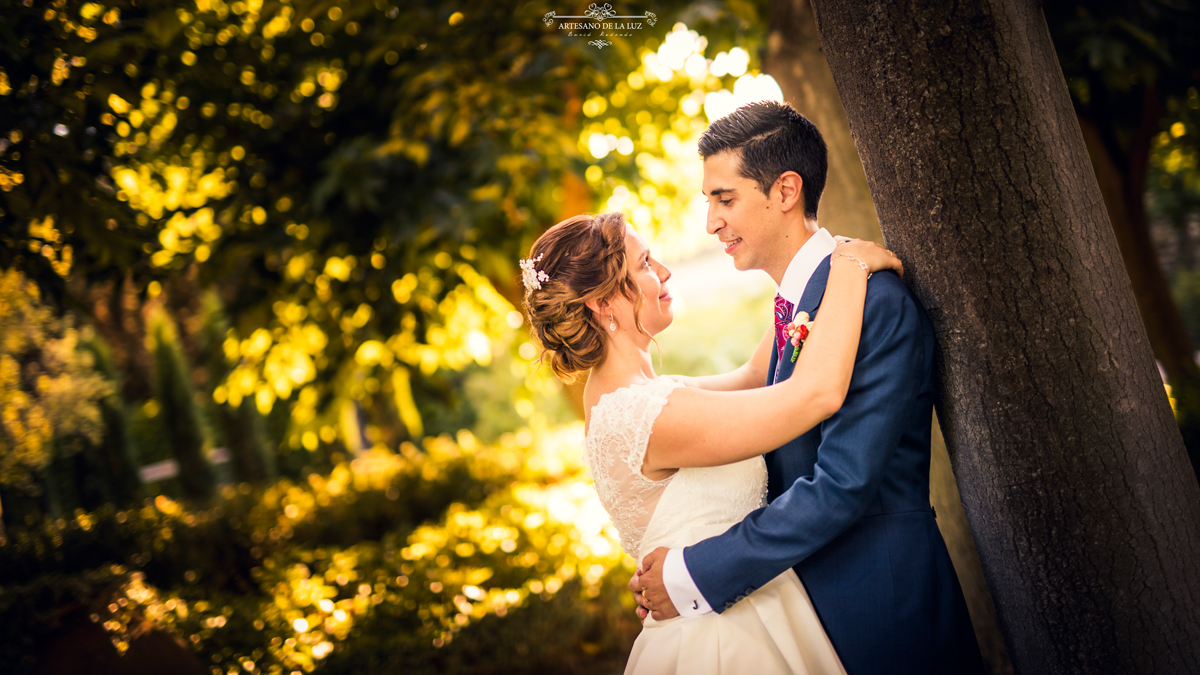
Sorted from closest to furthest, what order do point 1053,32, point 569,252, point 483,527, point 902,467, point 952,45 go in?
1. point 952,45
2. point 902,467
3. point 569,252
4. point 1053,32
5. point 483,527

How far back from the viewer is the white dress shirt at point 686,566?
1.89m

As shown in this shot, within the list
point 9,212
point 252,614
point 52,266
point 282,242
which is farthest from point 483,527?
point 9,212

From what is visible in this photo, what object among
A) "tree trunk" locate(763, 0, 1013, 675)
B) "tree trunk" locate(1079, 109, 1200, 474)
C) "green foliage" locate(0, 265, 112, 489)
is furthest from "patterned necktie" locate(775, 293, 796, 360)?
"green foliage" locate(0, 265, 112, 489)

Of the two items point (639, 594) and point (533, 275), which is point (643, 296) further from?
point (639, 594)

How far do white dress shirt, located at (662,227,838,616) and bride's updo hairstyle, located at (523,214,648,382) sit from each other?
530 mm

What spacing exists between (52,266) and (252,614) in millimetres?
2588

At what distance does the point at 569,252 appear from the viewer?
86.7 inches

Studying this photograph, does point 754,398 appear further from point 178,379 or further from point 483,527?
point 178,379

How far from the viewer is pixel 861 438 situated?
1.66 meters

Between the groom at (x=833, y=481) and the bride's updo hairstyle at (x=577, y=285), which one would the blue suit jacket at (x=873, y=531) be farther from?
the bride's updo hairstyle at (x=577, y=285)

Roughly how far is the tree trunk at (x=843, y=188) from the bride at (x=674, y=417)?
951mm

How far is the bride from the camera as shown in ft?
5.60

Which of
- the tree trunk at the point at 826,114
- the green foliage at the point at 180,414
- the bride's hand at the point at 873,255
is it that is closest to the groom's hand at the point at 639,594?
the bride's hand at the point at 873,255

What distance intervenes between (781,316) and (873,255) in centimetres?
33
